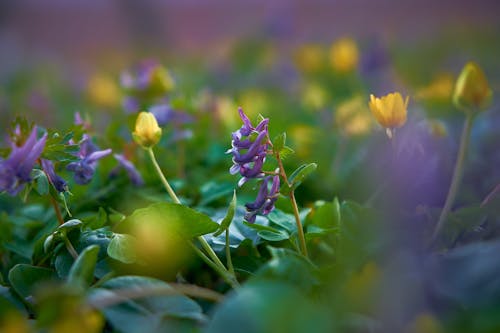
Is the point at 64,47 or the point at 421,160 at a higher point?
the point at 421,160

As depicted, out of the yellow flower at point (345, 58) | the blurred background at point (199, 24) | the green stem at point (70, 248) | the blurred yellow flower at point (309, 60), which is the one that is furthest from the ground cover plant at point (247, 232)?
the blurred background at point (199, 24)

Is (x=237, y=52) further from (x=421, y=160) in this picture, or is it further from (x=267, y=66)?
(x=421, y=160)

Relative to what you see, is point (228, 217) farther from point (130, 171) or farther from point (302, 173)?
point (130, 171)

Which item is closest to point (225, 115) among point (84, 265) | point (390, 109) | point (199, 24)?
point (390, 109)

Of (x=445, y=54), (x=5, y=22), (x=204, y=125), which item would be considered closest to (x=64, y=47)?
(x=5, y=22)

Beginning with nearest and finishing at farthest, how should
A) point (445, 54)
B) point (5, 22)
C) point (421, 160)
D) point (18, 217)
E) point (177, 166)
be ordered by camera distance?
point (421, 160), point (18, 217), point (177, 166), point (445, 54), point (5, 22)

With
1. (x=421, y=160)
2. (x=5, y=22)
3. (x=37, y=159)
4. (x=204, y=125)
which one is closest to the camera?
(x=37, y=159)
